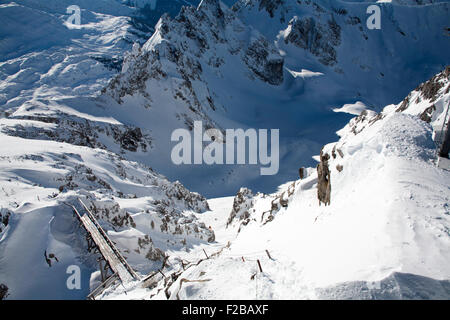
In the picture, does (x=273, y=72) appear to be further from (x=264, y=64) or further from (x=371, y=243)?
(x=371, y=243)

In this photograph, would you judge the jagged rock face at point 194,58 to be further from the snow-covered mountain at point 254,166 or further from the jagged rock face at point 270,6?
the jagged rock face at point 270,6

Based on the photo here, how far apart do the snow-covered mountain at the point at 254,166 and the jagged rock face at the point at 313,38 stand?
0.38 m

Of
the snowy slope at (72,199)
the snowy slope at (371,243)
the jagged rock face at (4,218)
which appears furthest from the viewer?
the jagged rock face at (4,218)


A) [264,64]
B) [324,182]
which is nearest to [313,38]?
[264,64]

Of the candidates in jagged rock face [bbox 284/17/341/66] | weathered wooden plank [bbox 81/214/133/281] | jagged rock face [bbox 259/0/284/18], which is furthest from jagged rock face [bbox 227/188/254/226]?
jagged rock face [bbox 259/0/284/18]

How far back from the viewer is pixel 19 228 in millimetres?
9648

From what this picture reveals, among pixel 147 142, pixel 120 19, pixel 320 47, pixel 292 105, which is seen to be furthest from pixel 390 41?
pixel 120 19

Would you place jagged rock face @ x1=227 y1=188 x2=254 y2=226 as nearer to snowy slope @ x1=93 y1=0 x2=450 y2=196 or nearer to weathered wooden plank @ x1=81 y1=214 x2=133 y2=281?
snowy slope @ x1=93 y1=0 x2=450 y2=196

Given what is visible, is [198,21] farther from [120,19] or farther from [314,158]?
[120,19]

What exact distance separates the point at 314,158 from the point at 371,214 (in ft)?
104

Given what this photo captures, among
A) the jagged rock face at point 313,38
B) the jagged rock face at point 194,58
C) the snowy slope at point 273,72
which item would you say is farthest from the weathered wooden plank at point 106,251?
the jagged rock face at point 313,38

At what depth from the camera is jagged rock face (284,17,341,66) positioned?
70875 mm

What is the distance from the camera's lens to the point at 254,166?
3425 cm

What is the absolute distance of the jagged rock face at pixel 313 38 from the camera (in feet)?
233
